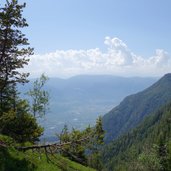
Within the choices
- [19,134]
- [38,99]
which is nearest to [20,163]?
[19,134]

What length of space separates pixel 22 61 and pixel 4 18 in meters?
3.91

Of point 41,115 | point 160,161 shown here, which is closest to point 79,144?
point 41,115

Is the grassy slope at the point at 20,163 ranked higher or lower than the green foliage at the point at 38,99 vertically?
lower

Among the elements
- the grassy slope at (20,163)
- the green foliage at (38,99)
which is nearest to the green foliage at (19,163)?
the grassy slope at (20,163)

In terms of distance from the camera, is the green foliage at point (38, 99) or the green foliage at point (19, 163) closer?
the green foliage at point (19, 163)

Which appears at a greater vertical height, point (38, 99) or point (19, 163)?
point (38, 99)

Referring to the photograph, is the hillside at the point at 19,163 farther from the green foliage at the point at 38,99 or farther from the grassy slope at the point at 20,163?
the green foliage at the point at 38,99

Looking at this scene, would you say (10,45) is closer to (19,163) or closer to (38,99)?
(19,163)

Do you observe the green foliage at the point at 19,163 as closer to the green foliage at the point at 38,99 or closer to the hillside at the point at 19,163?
the hillside at the point at 19,163

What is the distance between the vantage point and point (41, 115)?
71188 millimetres

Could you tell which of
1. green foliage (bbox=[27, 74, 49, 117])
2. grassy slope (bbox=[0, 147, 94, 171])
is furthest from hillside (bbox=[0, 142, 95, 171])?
green foliage (bbox=[27, 74, 49, 117])

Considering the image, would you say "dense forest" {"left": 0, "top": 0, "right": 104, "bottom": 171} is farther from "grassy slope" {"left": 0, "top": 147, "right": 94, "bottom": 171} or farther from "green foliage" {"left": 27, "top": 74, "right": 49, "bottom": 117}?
"green foliage" {"left": 27, "top": 74, "right": 49, "bottom": 117}

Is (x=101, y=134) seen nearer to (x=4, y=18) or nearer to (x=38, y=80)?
(x=4, y=18)

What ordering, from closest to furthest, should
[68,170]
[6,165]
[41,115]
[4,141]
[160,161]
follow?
[6,165] → [4,141] → [68,170] → [41,115] → [160,161]
